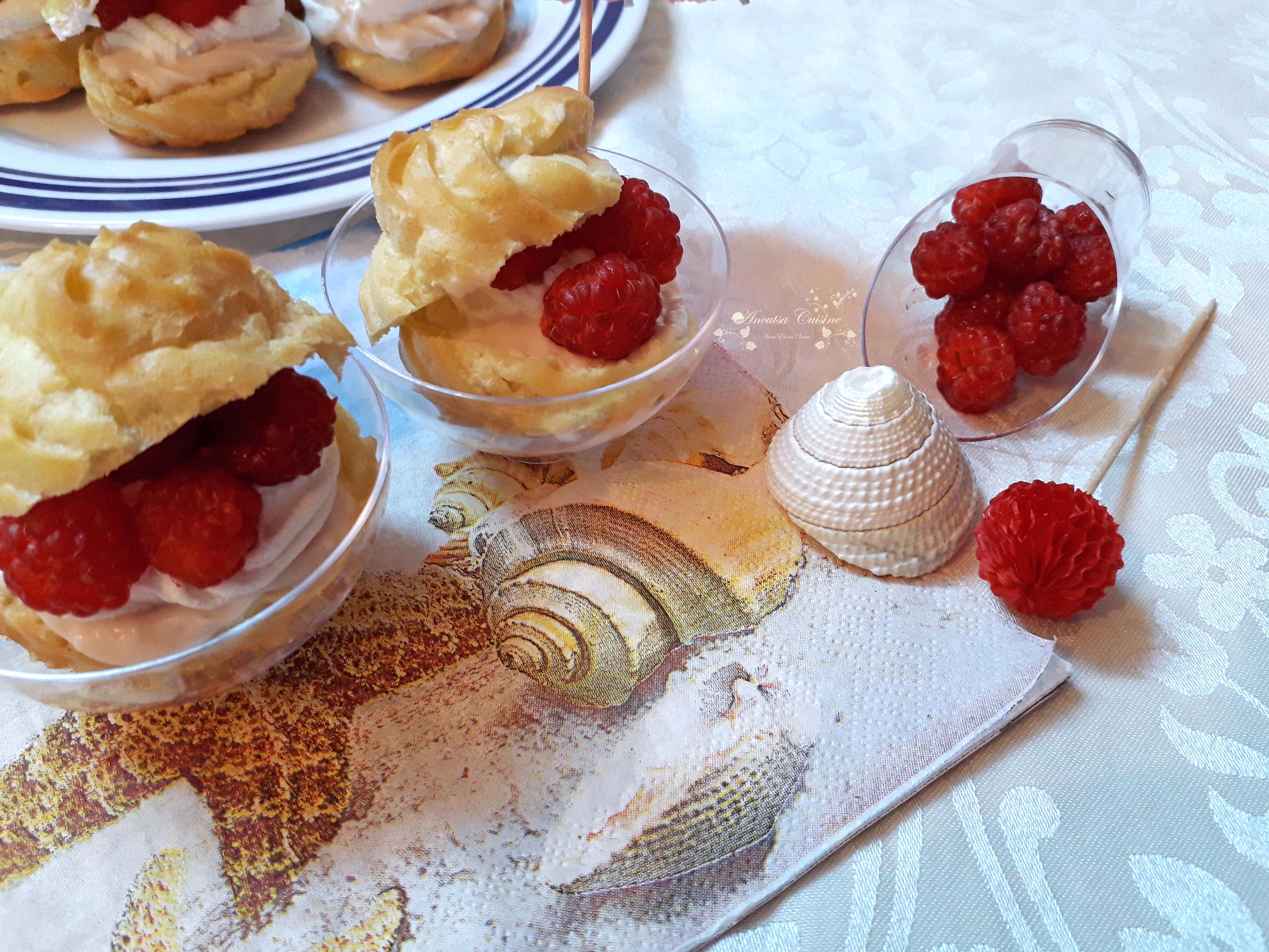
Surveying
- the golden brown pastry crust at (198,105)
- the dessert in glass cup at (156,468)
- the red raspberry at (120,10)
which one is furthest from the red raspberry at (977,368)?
the red raspberry at (120,10)

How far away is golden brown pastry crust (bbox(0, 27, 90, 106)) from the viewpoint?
4.66 ft

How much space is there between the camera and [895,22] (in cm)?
180

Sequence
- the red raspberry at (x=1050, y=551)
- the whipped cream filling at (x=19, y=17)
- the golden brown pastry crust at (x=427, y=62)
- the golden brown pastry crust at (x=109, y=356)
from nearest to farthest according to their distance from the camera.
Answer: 1. the golden brown pastry crust at (x=109, y=356)
2. the red raspberry at (x=1050, y=551)
3. the whipped cream filling at (x=19, y=17)
4. the golden brown pastry crust at (x=427, y=62)

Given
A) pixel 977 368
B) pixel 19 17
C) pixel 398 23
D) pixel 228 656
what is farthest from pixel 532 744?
pixel 19 17

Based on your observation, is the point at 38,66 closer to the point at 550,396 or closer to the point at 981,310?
the point at 550,396

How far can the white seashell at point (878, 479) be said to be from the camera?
38.7 inches

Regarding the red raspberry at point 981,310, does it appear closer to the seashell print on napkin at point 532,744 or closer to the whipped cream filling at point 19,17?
the seashell print on napkin at point 532,744

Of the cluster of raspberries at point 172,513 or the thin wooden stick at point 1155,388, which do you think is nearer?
the cluster of raspberries at point 172,513

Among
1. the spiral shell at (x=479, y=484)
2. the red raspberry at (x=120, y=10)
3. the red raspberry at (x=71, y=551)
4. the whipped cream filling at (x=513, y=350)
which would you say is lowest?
the spiral shell at (x=479, y=484)

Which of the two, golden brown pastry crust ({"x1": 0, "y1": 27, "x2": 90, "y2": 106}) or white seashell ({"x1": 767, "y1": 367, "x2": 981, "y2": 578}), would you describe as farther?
golden brown pastry crust ({"x1": 0, "y1": 27, "x2": 90, "y2": 106})

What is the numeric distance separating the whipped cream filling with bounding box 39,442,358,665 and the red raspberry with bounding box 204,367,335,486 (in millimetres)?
38

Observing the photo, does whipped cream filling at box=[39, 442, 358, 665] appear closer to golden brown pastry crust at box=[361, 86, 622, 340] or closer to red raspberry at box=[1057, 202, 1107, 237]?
golden brown pastry crust at box=[361, 86, 622, 340]

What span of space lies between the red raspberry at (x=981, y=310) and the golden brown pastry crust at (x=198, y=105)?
3.59ft

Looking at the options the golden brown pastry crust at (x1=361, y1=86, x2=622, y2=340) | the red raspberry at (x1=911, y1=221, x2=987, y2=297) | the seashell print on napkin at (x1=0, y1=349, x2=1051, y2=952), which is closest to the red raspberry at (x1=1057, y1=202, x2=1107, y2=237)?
the red raspberry at (x1=911, y1=221, x2=987, y2=297)
